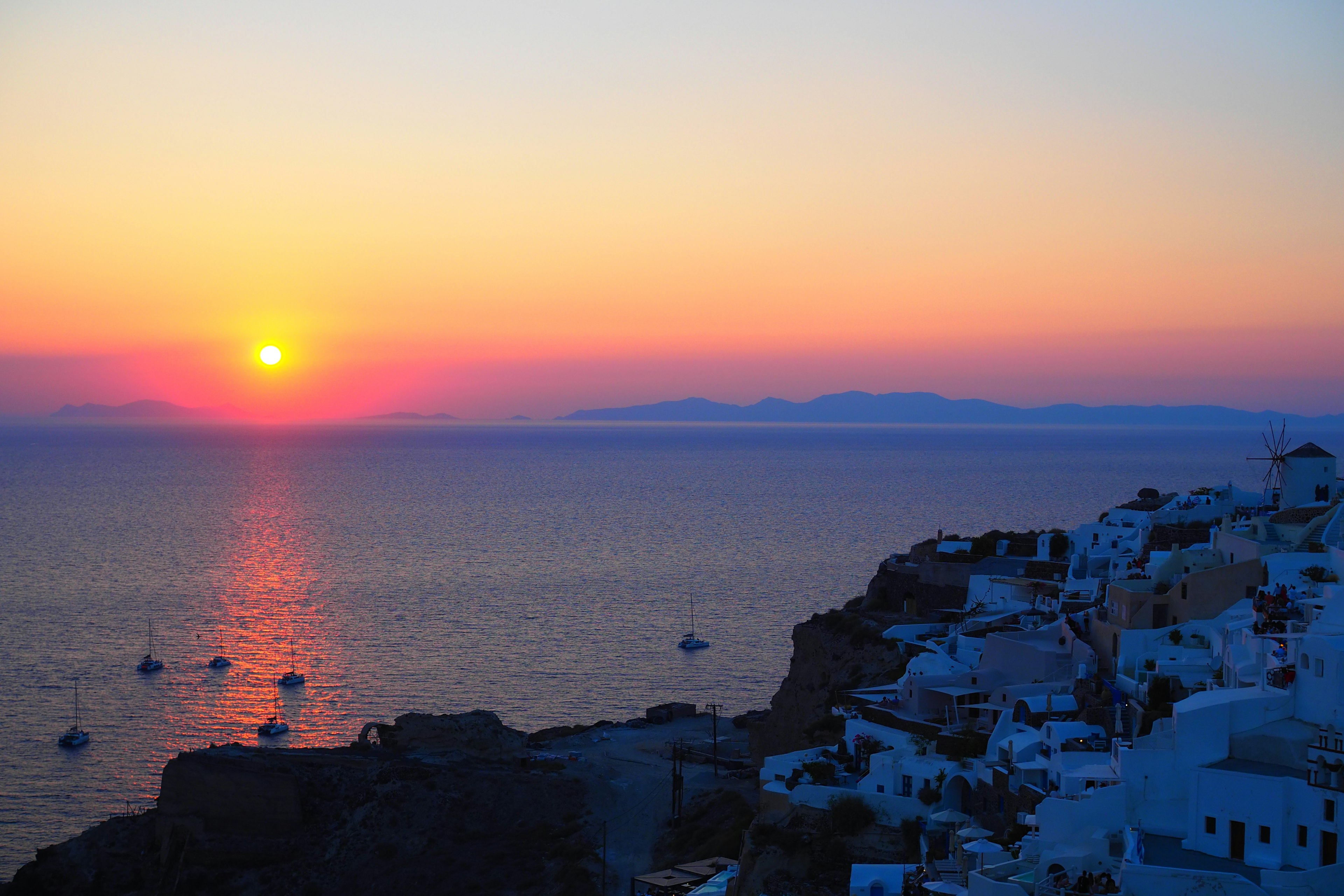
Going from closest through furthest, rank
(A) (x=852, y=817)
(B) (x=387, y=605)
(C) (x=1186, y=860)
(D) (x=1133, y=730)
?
(C) (x=1186, y=860)
(D) (x=1133, y=730)
(A) (x=852, y=817)
(B) (x=387, y=605)

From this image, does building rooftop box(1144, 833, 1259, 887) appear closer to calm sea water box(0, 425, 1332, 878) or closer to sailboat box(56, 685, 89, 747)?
calm sea water box(0, 425, 1332, 878)

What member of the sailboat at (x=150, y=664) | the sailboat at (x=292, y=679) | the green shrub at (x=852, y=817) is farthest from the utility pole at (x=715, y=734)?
the sailboat at (x=150, y=664)

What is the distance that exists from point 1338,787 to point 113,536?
117m

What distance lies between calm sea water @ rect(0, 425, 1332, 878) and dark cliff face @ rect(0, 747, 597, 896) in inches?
177

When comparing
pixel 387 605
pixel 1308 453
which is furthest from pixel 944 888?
pixel 387 605

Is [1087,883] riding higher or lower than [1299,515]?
lower

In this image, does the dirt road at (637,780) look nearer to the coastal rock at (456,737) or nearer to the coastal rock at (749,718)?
the coastal rock at (749,718)

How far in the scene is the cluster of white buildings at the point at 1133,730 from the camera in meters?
18.3

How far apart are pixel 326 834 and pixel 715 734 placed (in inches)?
587

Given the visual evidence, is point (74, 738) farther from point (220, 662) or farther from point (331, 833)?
point (331, 833)

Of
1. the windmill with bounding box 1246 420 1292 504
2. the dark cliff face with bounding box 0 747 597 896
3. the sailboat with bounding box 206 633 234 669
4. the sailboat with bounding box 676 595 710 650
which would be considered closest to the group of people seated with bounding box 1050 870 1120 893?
the dark cliff face with bounding box 0 747 597 896

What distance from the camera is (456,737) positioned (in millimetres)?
42969

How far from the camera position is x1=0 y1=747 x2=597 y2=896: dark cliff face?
35156 millimetres

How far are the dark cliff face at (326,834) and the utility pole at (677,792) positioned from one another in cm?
275
